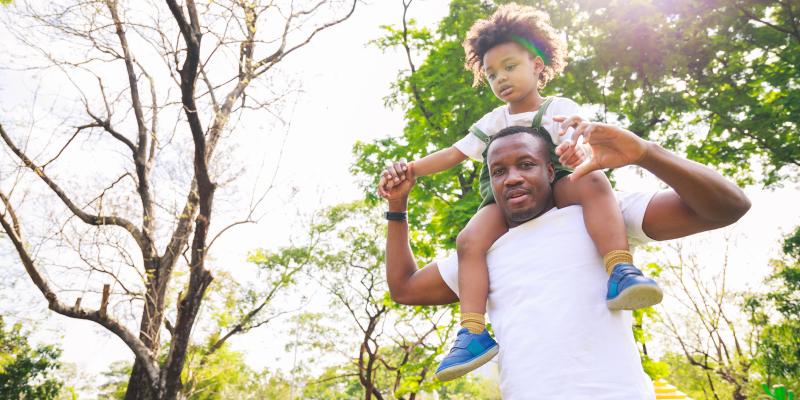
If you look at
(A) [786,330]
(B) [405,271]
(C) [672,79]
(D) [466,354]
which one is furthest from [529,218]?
(A) [786,330]

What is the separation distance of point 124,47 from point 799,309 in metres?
16.6

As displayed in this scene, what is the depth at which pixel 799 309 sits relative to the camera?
1245 cm

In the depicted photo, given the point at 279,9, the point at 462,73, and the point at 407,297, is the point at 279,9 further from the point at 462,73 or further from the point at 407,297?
the point at 407,297

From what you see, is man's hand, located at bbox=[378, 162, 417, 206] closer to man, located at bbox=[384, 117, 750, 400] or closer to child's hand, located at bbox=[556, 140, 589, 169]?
man, located at bbox=[384, 117, 750, 400]

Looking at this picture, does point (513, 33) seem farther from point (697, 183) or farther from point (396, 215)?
point (697, 183)

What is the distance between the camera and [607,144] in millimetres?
1343

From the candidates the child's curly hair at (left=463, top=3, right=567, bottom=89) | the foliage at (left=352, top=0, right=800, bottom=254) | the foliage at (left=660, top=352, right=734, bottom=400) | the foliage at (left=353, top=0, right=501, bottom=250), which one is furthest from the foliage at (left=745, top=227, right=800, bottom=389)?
the child's curly hair at (left=463, top=3, right=567, bottom=89)

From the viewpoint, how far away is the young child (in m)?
1.49

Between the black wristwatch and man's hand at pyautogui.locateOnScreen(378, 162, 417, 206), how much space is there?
4cm

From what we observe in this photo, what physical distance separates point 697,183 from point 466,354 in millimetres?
906

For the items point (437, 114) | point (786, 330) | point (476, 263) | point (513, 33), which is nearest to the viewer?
point (476, 263)

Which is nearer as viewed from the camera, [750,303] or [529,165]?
[529,165]

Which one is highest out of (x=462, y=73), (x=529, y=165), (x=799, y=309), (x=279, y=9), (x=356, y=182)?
(x=279, y=9)

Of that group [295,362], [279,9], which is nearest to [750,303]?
[279,9]
